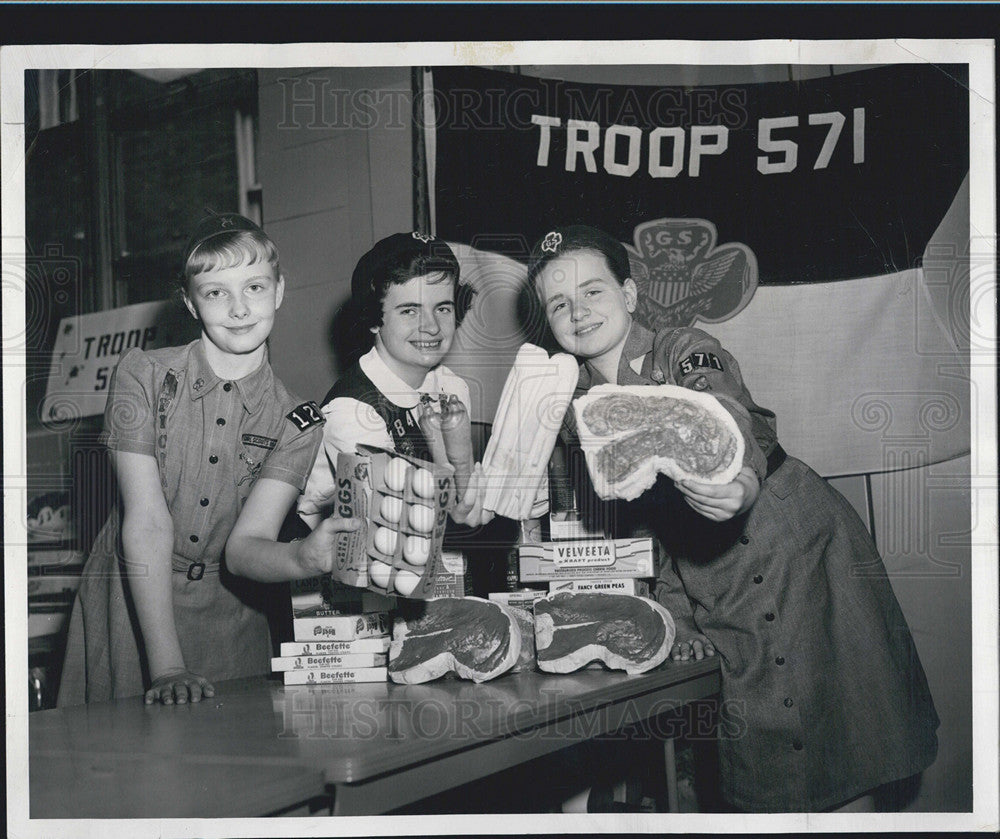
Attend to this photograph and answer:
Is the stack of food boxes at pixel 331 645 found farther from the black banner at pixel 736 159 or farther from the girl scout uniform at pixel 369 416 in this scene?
the black banner at pixel 736 159

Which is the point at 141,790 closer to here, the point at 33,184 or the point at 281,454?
the point at 281,454

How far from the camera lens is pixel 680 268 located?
112 inches

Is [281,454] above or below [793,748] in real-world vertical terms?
above

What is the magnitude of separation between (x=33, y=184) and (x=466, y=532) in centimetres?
145

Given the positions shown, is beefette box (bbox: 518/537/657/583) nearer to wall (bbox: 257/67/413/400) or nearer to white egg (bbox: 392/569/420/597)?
white egg (bbox: 392/569/420/597)

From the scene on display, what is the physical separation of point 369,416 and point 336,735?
1.02m

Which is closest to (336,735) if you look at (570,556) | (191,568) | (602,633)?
(602,633)

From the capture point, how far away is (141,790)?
63.2 inches

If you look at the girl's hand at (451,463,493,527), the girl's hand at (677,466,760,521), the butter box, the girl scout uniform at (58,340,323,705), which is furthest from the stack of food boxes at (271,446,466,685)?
the girl's hand at (677,466,760,521)

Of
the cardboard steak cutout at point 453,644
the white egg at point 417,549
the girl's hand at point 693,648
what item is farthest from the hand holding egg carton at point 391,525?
the girl's hand at point 693,648

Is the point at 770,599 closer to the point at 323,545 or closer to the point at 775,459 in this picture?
the point at 775,459

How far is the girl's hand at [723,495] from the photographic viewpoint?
2.33m

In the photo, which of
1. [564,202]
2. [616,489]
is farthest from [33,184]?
[616,489]

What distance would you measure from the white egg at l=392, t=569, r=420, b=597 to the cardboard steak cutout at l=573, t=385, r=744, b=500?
1.61 feet
